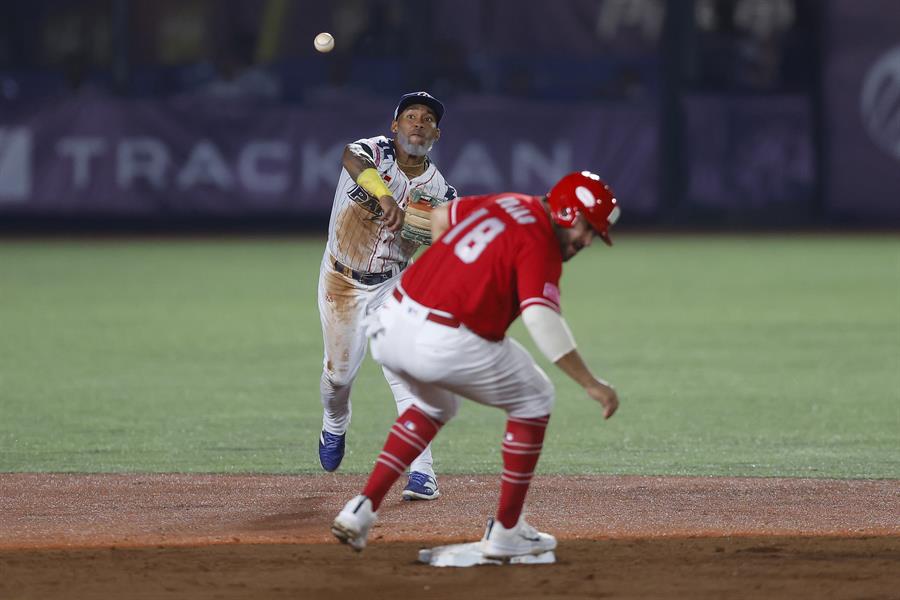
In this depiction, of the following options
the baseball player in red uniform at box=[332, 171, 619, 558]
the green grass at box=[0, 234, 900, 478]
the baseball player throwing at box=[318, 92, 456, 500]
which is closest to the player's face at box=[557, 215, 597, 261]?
the baseball player in red uniform at box=[332, 171, 619, 558]

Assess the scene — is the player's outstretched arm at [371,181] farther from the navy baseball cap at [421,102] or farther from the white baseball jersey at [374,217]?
the navy baseball cap at [421,102]

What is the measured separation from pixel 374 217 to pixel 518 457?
2167 mm

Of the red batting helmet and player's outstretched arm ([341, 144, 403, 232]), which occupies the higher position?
the red batting helmet

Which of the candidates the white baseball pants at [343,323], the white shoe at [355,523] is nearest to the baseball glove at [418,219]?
the white baseball pants at [343,323]

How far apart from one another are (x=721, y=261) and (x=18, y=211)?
1109cm

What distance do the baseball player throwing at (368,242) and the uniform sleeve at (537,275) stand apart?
1888 mm

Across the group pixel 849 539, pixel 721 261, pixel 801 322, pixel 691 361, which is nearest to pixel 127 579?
pixel 849 539

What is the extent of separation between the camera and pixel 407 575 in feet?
19.8

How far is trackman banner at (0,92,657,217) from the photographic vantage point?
973 inches

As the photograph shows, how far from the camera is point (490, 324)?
5961mm

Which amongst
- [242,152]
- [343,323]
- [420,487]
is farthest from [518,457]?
[242,152]

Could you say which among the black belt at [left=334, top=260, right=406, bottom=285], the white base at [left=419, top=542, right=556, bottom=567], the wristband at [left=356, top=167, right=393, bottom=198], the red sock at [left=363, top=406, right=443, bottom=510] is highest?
the wristband at [left=356, top=167, right=393, bottom=198]

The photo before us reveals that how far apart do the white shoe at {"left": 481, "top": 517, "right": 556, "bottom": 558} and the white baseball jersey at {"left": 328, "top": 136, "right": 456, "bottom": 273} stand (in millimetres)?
2030

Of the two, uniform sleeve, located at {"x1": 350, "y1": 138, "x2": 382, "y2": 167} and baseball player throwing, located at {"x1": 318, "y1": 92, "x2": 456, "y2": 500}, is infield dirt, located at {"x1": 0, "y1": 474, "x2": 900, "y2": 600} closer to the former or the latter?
baseball player throwing, located at {"x1": 318, "y1": 92, "x2": 456, "y2": 500}
